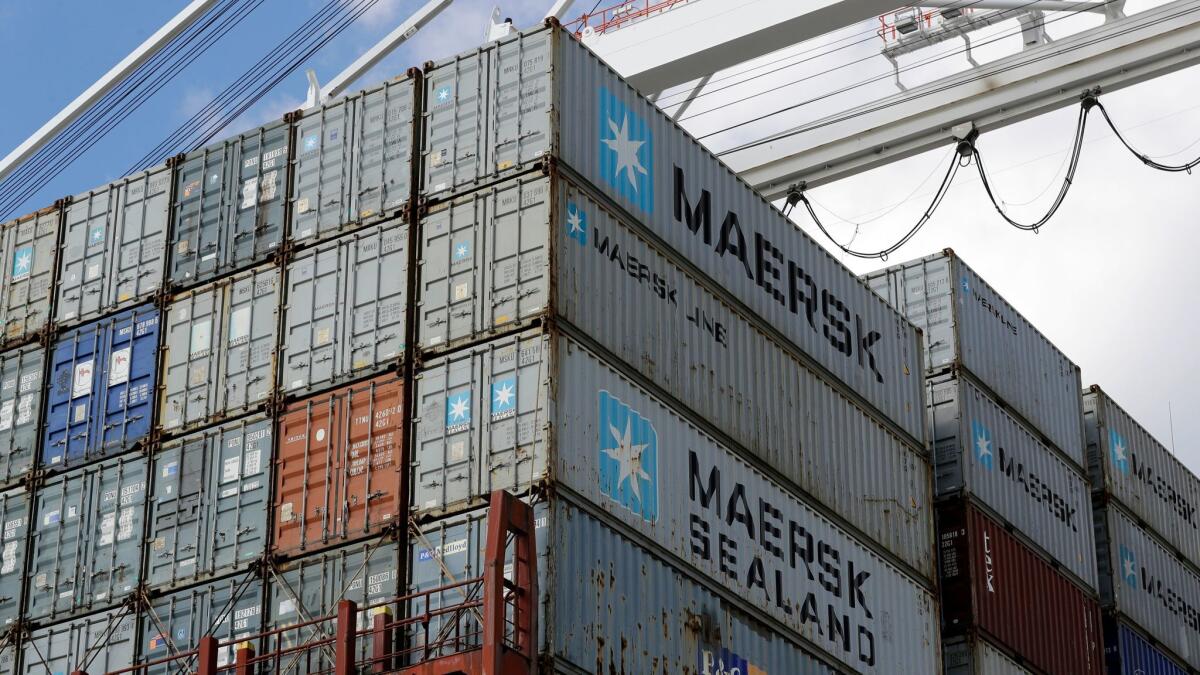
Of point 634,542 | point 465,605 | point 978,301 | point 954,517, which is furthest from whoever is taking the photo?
point 978,301

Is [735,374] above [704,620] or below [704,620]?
above

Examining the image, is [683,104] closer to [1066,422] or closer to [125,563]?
[1066,422]

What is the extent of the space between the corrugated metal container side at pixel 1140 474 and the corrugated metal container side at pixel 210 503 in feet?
67.2

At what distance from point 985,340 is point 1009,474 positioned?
269cm

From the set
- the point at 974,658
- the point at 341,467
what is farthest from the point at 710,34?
the point at 341,467

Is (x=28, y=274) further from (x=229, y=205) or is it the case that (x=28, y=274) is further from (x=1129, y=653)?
(x=1129, y=653)

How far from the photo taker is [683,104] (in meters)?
40.6

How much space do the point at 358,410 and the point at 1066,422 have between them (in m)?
18.6

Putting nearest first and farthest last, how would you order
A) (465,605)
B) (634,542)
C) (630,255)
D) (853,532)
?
(465,605) < (634,542) < (630,255) < (853,532)

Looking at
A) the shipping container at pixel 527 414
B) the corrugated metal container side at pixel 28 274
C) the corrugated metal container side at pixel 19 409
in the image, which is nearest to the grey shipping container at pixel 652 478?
the shipping container at pixel 527 414

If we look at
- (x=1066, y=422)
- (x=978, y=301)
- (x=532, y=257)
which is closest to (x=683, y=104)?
(x=978, y=301)

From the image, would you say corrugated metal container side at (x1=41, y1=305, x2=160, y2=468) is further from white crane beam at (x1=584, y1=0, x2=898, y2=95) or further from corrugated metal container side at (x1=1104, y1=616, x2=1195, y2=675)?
corrugated metal container side at (x1=1104, y1=616, x2=1195, y2=675)

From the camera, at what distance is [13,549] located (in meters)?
30.6

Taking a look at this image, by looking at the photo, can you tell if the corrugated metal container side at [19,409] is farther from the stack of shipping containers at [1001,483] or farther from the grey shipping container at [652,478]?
the stack of shipping containers at [1001,483]
